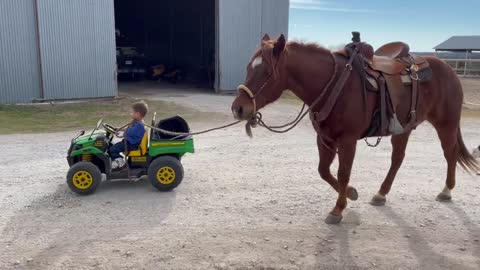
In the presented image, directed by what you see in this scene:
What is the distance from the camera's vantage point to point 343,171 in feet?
15.8

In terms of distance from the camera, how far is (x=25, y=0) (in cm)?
1491

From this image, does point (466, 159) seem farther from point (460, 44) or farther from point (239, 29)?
point (460, 44)

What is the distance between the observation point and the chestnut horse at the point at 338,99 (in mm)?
4277

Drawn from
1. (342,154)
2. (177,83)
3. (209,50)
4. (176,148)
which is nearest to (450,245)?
(342,154)

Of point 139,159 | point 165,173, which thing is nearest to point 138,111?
point 139,159

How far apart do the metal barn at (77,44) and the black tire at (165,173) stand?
11384mm

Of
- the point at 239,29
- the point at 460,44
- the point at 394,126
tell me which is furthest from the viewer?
the point at 460,44

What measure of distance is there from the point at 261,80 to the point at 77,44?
44.6 ft

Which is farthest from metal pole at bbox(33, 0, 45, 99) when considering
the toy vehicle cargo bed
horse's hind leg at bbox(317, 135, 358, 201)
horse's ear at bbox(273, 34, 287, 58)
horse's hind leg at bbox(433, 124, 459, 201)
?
horse's hind leg at bbox(433, 124, 459, 201)

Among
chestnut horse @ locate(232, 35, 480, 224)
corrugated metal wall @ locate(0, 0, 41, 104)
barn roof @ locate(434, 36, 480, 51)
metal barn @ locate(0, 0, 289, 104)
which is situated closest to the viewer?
chestnut horse @ locate(232, 35, 480, 224)

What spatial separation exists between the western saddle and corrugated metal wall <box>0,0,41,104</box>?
44.3 feet

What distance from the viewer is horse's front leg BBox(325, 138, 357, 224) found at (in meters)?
4.70

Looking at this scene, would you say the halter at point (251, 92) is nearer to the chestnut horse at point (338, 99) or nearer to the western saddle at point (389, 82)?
the chestnut horse at point (338, 99)

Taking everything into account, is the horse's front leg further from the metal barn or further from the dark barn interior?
the dark barn interior
